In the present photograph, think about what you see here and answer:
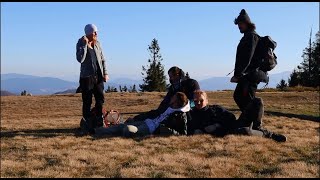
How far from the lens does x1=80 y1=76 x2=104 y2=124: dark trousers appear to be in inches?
409

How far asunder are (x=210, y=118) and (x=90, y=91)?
286cm

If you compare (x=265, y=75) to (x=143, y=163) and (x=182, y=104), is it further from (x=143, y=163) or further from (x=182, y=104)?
(x=143, y=163)

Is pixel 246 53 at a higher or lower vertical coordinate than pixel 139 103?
higher

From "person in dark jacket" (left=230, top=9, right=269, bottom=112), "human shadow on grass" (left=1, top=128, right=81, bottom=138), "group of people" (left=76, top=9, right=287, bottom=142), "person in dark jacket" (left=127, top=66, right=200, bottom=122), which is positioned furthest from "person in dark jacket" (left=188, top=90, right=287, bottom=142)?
"human shadow on grass" (left=1, top=128, right=81, bottom=138)

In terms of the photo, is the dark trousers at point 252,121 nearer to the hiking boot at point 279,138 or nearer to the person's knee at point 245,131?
the person's knee at point 245,131

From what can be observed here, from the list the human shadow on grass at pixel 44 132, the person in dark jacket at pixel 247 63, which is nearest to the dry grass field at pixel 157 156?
the human shadow on grass at pixel 44 132

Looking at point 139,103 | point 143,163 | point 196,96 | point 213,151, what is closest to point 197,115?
point 196,96

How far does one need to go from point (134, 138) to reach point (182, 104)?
4.39 feet

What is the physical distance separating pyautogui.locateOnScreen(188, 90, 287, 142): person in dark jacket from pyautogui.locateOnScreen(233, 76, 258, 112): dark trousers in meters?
0.19

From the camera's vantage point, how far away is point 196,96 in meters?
10.2

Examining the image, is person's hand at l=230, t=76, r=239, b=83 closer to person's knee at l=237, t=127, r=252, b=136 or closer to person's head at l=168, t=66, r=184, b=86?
person's knee at l=237, t=127, r=252, b=136

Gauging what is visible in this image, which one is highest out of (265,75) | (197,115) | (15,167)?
(265,75)

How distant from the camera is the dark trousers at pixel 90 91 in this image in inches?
409

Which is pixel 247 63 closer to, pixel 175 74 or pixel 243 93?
pixel 243 93
